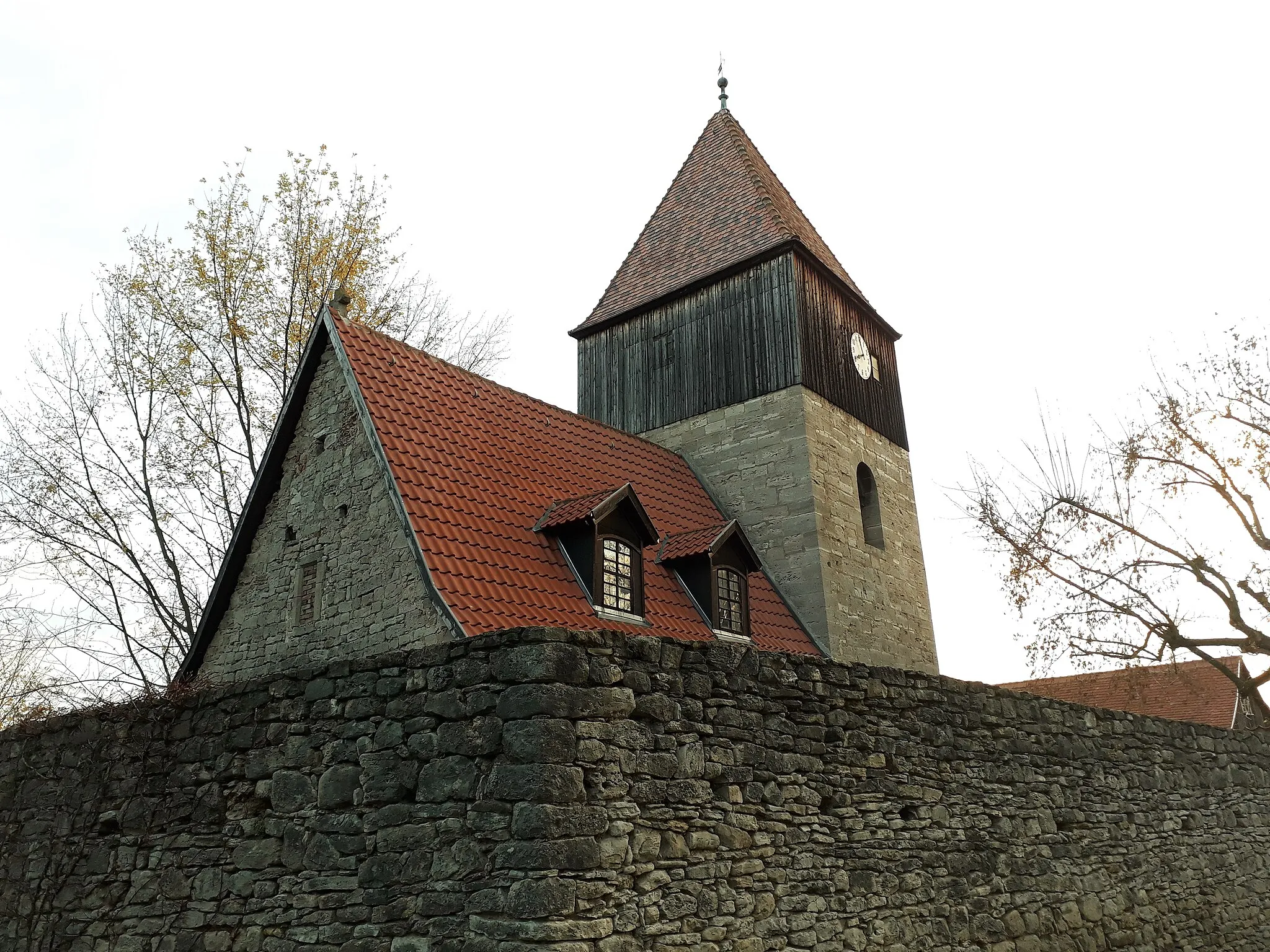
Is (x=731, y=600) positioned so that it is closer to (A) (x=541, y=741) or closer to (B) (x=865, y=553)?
(B) (x=865, y=553)

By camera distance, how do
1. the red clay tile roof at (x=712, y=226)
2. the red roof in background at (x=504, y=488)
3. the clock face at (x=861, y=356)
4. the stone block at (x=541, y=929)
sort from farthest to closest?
the clock face at (x=861, y=356)
the red clay tile roof at (x=712, y=226)
the red roof in background at (x=504, y=488)
the stone block at (x=541, y=929)

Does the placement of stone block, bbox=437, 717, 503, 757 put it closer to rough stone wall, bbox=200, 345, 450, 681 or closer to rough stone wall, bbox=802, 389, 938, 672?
rough stone wall, bbox=200, 345, 450, 681

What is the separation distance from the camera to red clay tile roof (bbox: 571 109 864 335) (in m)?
16.5

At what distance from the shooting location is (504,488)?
422 inches

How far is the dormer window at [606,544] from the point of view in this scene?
33.1ft

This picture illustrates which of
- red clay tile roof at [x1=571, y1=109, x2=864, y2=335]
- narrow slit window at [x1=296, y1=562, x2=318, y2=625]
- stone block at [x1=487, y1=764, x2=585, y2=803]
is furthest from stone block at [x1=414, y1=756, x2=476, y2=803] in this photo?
red clay tile roof at [x1=571, y1=109, x2=864, y2=335]

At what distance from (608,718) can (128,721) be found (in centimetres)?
368

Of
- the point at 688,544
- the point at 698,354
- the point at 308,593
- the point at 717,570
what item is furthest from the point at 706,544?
the point at 698,354

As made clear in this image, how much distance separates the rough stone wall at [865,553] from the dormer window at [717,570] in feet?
6.50

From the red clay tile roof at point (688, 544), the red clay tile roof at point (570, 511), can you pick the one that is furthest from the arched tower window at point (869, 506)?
the red clay tile roof at point (570, 511)

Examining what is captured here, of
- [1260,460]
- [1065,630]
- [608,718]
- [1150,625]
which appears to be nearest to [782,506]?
[1065,630]

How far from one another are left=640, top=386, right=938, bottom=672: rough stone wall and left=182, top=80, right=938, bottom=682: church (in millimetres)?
39

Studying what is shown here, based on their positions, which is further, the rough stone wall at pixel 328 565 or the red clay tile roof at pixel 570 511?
the red clay tile roof at pixel 570 511

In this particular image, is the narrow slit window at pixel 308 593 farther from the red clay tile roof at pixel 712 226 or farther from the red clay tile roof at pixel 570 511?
the red clay tile roof at pixel 712 226
